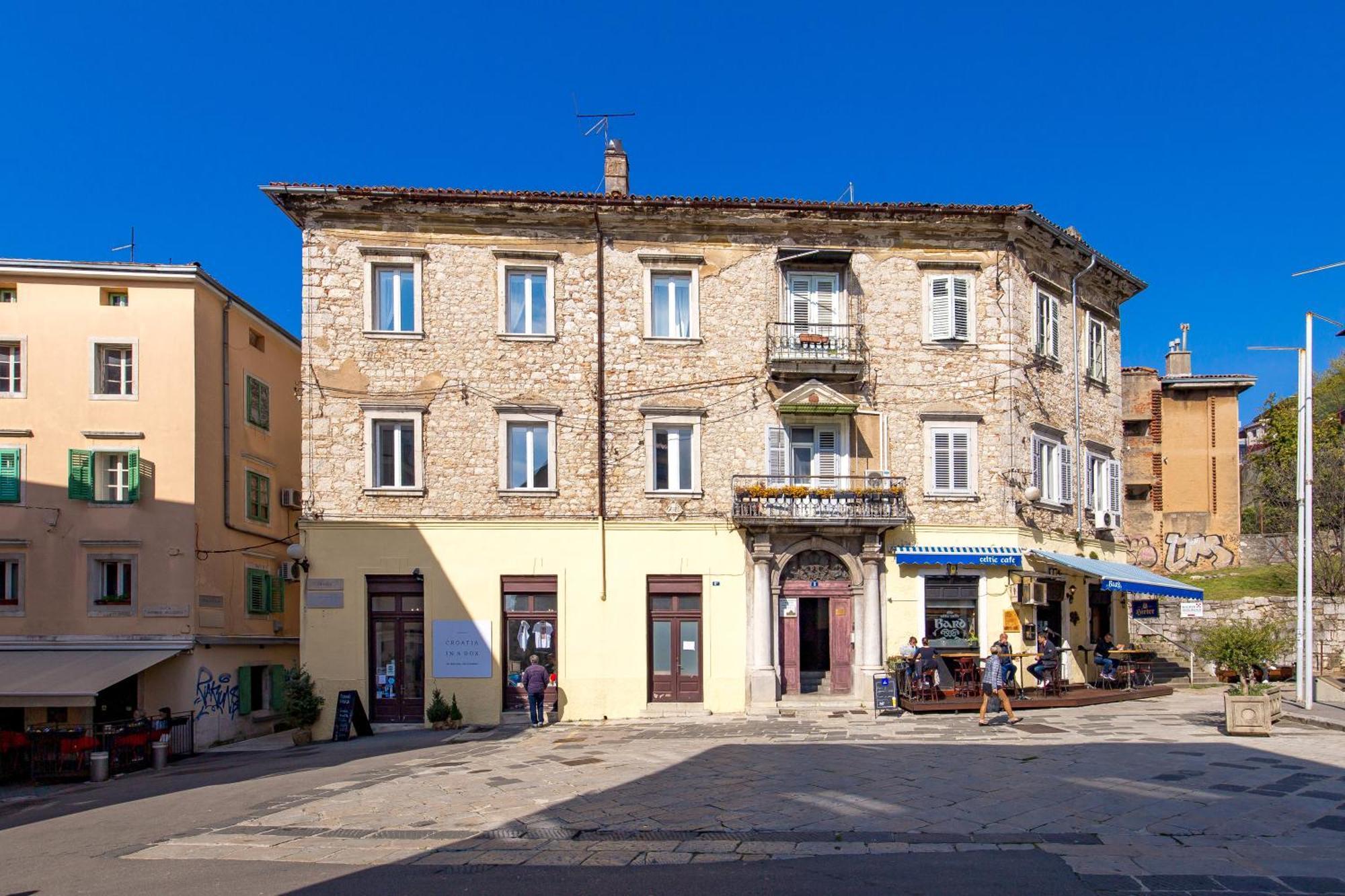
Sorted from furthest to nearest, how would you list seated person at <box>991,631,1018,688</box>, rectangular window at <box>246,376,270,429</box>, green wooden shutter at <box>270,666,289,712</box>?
1. green wooden shutter at <box>270,666,289,712</box>
2. rectangular window at <box>246,376,270,429</box>
3. seated person at <box>991,631,1018,688</box>

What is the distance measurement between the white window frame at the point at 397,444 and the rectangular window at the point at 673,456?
5251 mm

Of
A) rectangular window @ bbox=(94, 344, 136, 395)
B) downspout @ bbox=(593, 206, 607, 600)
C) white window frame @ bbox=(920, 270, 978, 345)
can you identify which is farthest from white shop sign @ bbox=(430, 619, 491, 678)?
white window frame @ bbox=(920, 270, 978, 345)

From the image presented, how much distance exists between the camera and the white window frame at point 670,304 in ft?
77.7

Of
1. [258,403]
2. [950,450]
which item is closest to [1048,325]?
[950,450]

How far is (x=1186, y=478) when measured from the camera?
42.8m

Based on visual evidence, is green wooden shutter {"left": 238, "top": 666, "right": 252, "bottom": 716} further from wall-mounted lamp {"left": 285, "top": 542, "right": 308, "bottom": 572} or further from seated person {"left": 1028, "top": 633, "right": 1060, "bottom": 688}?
seated person {"left": 1028, "top": 633, "right": 1060, "bottom": 688}

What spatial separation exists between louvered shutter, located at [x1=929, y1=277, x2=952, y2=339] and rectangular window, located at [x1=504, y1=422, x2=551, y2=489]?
30.6 ft

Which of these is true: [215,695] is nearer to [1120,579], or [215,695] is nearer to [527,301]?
[527,301]

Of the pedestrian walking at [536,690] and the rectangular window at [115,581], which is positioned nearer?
the pedestrian walking at [536,690]

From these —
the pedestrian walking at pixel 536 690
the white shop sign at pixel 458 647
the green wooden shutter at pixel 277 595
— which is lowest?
the pedestrian walking at pixel 536 690

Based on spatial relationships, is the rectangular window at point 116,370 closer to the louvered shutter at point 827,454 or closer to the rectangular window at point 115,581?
the rectangular window at point 115,581

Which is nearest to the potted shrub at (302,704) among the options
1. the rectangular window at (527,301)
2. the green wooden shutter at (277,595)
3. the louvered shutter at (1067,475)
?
the green wooden shutter at (277,595)

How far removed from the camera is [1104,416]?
27594 mm

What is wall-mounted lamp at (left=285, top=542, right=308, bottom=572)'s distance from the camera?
22.3 meters
